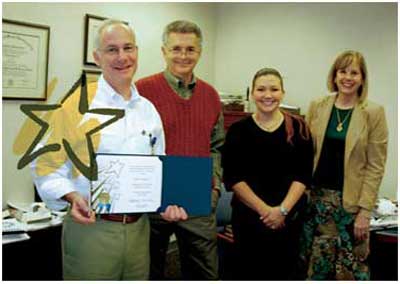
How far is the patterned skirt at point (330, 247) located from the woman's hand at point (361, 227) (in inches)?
0.6

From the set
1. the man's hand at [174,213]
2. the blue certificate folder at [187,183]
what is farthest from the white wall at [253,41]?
the man's hand at [174,213]

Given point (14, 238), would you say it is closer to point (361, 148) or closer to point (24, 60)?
point (24, 60)

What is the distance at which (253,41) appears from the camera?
179 centimetres

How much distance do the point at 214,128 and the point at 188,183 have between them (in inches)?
9.1

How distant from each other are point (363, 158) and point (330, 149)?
0.12 metres

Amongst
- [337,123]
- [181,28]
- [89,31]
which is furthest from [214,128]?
[89,31]

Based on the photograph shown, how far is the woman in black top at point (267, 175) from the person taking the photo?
1.63 metres

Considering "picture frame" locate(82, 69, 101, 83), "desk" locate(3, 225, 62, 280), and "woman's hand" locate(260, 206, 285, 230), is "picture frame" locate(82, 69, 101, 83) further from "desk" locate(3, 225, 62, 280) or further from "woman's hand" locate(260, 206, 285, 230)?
"woman's hand" locate(260, 206, 285, 230)

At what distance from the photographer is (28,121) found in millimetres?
1412

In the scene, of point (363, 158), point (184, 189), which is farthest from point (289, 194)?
point (184, 189)

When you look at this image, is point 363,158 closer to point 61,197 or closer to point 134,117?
point 134,117

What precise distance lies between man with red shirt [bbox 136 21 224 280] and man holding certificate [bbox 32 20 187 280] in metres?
0.06

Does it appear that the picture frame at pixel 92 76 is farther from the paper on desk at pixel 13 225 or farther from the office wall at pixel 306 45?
the paper on desk at pixel 13 225

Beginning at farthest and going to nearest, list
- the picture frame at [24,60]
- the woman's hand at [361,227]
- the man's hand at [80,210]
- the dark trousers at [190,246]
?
the woman's hand at [361,227], the dark trousers at [190,246], the picture frame at [24,60], the man's hand at [80,210]
